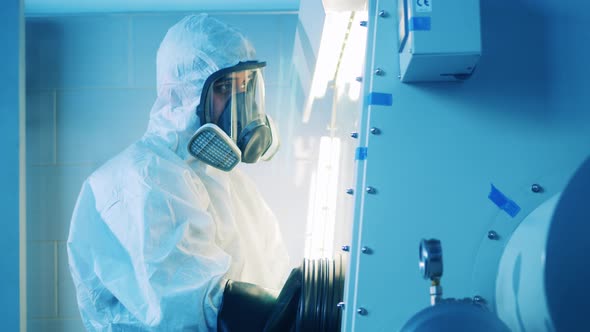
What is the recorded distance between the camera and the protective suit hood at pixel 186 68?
1.98 meters

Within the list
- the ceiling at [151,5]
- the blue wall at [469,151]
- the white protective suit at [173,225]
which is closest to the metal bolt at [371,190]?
the blue wall at [469,151]

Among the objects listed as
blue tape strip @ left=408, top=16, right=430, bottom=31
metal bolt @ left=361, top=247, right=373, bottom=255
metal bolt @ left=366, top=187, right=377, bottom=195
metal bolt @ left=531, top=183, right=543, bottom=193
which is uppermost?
blue tape strip @ left=408, top=16, right=430, bottom=31

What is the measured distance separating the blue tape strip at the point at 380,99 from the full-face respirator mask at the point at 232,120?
2.49 ft

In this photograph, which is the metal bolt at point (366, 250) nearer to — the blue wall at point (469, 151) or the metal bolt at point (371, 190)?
the blue wall at point (469, 151)

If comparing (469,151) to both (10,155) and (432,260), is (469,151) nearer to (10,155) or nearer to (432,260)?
(432,260)

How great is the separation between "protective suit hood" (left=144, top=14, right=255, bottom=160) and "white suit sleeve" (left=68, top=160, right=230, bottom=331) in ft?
0.70

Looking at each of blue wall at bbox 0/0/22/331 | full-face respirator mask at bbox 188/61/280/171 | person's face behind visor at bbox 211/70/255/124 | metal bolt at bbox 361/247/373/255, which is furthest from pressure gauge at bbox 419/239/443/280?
blue wall at bbox 0/0/22/331

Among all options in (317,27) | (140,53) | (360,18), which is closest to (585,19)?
(360,18)

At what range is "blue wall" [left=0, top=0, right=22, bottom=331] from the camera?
→ 2.53 meters

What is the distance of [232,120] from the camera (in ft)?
6.47

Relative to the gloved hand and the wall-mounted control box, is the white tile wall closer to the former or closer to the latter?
the gloved hand

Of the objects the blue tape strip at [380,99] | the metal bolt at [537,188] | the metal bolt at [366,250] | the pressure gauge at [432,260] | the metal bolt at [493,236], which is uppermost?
the blue tape strip at [380,99]

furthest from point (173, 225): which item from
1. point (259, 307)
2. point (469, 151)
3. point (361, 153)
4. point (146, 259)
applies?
point (469, 151)

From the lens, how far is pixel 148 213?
1.71m
